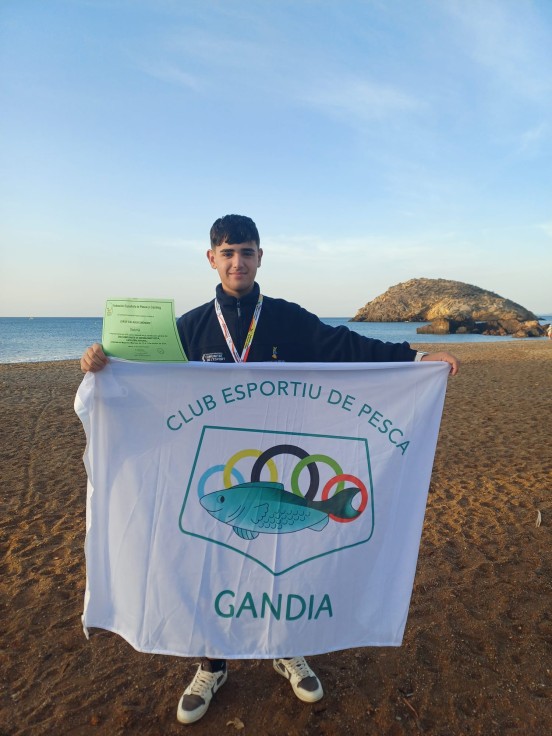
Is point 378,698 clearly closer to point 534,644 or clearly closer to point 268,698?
point 268,698

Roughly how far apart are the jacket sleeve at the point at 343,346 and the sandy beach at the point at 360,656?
199 cm

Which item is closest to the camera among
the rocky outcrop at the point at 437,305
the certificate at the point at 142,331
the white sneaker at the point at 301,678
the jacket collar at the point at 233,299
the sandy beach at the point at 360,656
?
the certificate at the point at 142,331

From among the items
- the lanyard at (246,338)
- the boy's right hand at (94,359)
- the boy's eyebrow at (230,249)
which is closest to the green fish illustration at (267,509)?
the lanyard at (246,338)

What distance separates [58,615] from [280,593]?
2.04 metres

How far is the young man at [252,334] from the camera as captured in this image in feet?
9.05

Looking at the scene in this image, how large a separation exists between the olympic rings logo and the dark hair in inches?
47.8

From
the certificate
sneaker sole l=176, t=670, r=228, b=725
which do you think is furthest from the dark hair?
sneaker sole l=176, t=670, r=228, b=725

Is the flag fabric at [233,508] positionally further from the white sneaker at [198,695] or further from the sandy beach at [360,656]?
the sandy beach at [360,656]

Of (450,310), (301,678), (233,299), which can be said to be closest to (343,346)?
(233,299)

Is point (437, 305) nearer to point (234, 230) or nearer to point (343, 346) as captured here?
point (343, 346)

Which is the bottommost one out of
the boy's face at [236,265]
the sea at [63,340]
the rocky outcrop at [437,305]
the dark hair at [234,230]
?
the sea at [63,340]

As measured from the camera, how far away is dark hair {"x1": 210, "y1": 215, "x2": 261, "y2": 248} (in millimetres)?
2742

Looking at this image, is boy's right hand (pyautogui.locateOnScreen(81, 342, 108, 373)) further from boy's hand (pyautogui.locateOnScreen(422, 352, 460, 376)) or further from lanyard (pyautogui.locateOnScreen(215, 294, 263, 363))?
boy's hand (pyautogui.locateOnScreen(422, 352, 460, 376))

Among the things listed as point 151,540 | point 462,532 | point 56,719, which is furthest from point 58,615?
point 462,532
